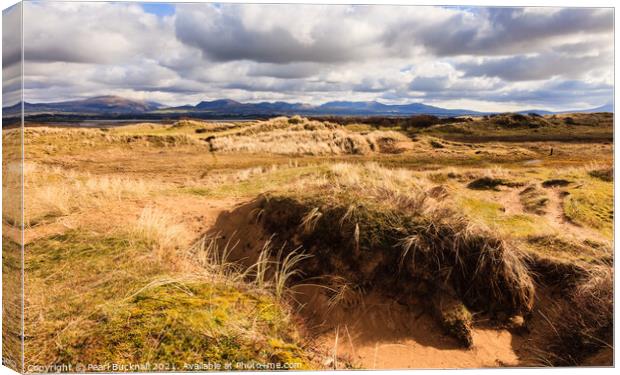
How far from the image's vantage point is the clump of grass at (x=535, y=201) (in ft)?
19.8

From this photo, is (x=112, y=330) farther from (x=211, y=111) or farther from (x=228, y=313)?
(x=211, y=111)

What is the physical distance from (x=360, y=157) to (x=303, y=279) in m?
2.37

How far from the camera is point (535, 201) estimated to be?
607 centimetres

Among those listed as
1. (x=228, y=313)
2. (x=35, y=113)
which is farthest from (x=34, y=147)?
(x=228, y=313)

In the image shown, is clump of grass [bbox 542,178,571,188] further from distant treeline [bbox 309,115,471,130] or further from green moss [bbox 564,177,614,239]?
distant treeline [bbox 309,115,471,130]

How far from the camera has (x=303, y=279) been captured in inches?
199

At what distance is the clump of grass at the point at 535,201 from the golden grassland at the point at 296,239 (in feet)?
0.06

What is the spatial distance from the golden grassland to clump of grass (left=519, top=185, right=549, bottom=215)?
0.06 feet

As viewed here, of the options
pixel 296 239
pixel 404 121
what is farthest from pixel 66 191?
pixel 404 121

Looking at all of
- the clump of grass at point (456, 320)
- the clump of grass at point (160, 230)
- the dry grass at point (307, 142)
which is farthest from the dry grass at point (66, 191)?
the clump of grass at point (456, 320)

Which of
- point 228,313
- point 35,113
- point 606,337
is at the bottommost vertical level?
point 606,337

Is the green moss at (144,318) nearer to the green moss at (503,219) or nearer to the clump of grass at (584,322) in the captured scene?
the clump of grass at (584,322)

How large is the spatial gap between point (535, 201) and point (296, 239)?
10.7 ft

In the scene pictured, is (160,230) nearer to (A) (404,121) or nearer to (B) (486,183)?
(A) (404,121)
